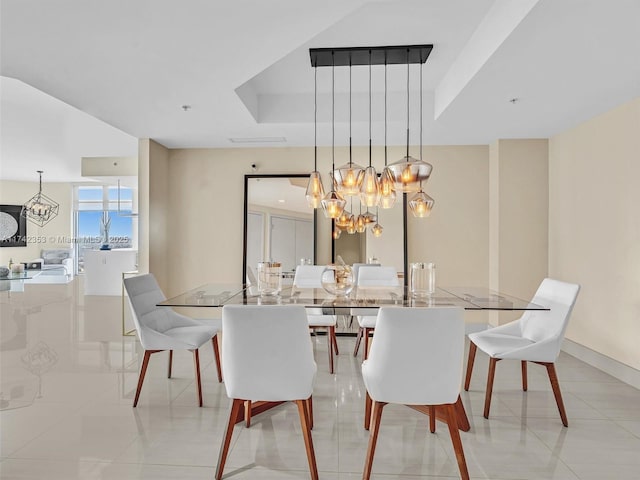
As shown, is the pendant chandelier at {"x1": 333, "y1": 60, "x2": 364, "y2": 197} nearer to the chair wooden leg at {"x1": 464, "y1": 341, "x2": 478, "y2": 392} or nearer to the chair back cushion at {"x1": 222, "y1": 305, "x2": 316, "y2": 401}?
the chair back cushion at {"x1": 222, "y1": 305, "x2": 316, "y2": 401}

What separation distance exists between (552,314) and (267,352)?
6.52 ft

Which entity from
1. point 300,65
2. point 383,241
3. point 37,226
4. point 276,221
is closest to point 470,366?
point 383,241

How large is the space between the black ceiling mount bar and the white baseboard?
3059 mm

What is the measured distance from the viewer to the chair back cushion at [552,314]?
249cm

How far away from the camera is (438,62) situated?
332cm

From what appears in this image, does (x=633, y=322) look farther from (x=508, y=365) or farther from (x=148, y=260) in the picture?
(x=148, y=260)

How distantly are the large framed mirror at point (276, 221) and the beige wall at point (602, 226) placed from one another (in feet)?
9.29

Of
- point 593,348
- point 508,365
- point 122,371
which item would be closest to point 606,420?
point 508,365

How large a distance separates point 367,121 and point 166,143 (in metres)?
2.53

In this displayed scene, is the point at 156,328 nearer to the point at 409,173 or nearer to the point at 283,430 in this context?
the point at 283,430

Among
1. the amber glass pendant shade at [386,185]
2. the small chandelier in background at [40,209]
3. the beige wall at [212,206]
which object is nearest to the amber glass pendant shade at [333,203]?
the amber glass pendant shade at [386,185]

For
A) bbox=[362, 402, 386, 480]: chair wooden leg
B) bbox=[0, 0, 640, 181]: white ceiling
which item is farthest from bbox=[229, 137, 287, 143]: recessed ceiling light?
bbox=[362, 402, 386, 480]: chair wooden leg

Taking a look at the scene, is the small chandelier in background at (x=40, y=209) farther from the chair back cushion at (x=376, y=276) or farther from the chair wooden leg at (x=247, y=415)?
the chair wooden leg at (x=247, y=415)

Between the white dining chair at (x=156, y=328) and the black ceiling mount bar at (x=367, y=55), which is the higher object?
the black ceiling mount bar at (x=367, y=55)
